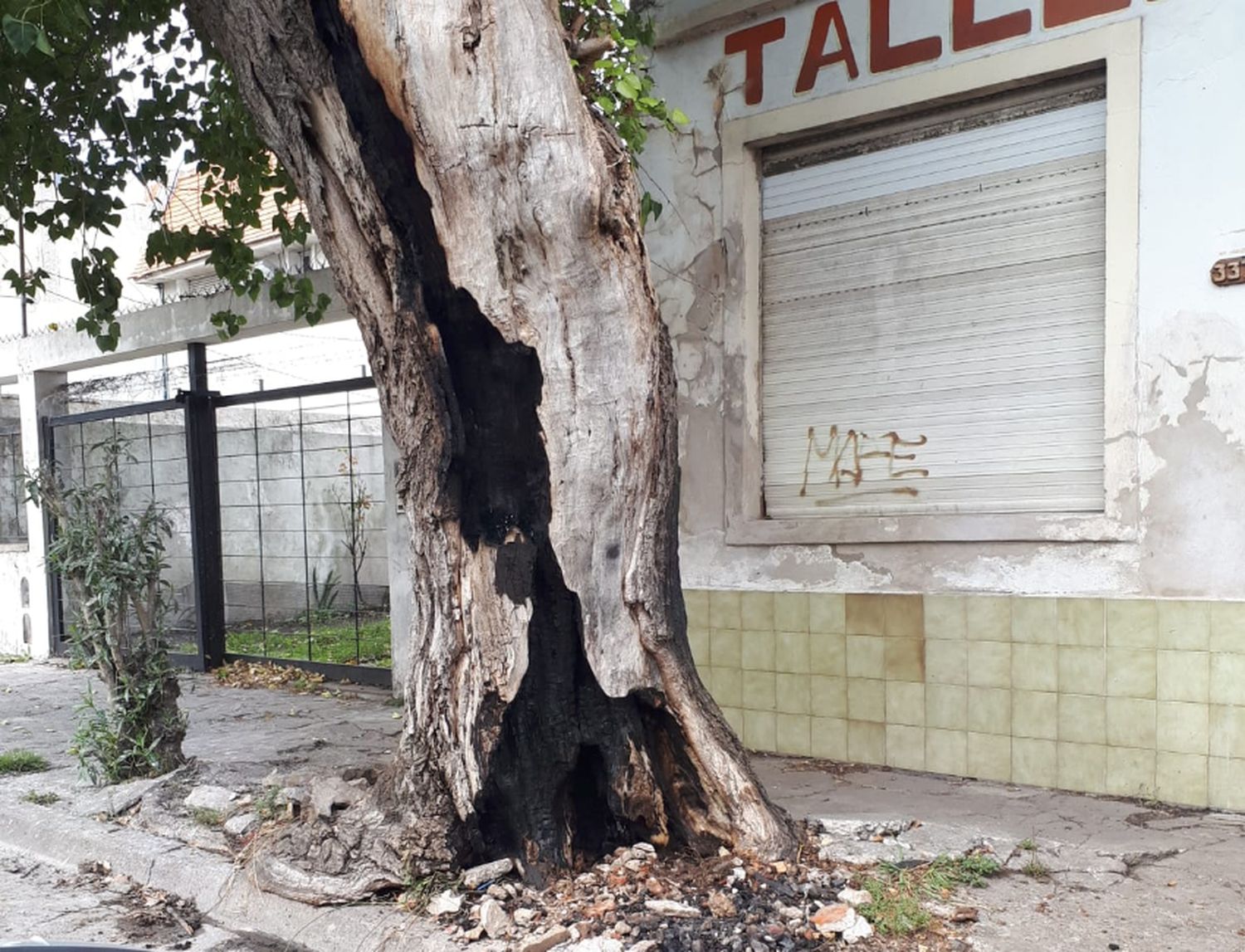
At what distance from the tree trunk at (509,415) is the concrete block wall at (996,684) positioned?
191 centimetres

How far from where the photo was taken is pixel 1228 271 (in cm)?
443

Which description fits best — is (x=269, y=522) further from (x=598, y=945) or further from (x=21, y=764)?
(x=598, y=945)

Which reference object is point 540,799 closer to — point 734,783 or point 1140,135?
point 734,783

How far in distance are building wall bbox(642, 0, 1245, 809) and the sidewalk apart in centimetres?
28

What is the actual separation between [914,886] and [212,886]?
2.53 meters

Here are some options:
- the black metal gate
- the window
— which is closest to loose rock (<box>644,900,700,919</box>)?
the black metal gate

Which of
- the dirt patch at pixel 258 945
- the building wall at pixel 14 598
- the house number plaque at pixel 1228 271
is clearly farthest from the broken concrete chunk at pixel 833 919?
the building wall at pixel 14 598

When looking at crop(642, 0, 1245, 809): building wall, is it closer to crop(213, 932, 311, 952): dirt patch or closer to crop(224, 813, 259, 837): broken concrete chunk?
crop(224, 813, 259, 837): broken concrete chunk

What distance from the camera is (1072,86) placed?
16.1 feet

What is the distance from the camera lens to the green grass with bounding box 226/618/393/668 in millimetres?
8133

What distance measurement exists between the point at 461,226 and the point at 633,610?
1.34m

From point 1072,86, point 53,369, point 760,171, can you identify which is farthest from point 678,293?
point 53,369

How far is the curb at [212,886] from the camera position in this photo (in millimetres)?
3359

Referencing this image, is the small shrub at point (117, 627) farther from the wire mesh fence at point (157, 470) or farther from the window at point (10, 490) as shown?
the window at point (10, 490)
